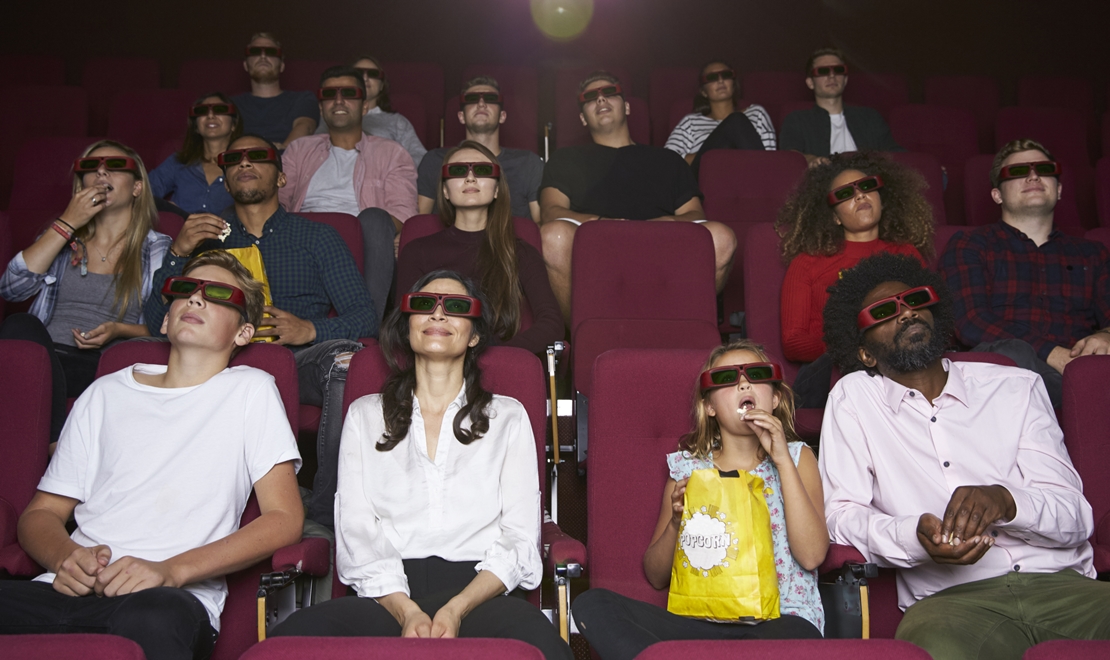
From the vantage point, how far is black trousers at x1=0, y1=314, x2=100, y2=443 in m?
1.94

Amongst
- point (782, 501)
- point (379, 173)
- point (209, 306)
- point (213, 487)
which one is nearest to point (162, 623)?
point (213, 487)

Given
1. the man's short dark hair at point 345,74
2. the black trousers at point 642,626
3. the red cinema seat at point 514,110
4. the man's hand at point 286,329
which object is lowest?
the black trousers at point 642,626

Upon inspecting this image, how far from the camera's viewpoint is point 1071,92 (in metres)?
4.94

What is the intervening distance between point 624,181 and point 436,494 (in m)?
1.88

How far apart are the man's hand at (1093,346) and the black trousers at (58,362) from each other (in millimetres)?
2364

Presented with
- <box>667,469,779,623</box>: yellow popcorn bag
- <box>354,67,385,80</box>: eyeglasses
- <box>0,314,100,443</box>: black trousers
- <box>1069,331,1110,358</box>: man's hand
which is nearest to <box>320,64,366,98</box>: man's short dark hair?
<box>354,67,385,80</box>: eyeglasses

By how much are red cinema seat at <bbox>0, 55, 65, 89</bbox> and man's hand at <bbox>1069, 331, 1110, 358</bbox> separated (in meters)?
4.75

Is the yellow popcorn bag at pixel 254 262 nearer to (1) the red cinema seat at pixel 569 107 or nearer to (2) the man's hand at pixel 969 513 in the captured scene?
(2) the man's hand at pixel 969 513

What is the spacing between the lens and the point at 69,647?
1.15 metres

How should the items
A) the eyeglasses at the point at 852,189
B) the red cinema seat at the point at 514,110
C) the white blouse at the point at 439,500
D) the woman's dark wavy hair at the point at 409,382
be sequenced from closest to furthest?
the white blouse at the point at 439,500
the woman's dark wavy hair at the point at 409,382
the eyeglasses at the point at 852,189
the red cinema seat at the point at 514,110

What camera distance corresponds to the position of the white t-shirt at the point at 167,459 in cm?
166

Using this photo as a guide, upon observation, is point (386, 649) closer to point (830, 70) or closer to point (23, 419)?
point (23, 419)

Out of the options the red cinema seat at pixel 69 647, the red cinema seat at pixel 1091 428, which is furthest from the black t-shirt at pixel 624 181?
the red cinema seat at pixel 69 647

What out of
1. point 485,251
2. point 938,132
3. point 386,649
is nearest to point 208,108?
point 485,251
